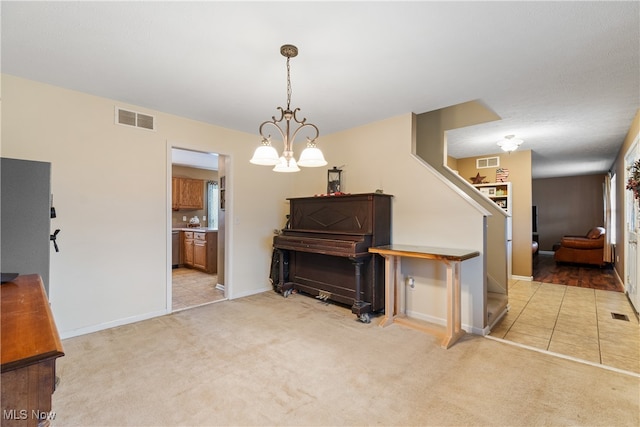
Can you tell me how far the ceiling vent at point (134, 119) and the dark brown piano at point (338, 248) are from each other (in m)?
2.08

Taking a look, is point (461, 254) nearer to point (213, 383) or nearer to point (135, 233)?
point (213, 383)

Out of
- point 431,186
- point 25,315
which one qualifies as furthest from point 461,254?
point 25,315

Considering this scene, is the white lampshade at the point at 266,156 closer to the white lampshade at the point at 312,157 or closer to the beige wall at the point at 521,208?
the white lampshade at the point at 312,157

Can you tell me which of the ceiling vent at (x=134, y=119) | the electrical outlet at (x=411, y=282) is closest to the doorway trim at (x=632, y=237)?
the electrical outlet at (x=411, y=282)

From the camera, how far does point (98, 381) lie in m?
2.13

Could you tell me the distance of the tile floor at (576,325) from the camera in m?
2.59

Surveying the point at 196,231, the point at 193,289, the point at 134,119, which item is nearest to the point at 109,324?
the point at 193,289

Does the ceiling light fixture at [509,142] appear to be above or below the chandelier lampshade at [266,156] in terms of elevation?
above

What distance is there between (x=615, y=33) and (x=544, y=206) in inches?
359

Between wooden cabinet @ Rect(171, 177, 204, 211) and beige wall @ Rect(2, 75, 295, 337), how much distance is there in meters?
3.43

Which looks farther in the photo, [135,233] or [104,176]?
[135,233]

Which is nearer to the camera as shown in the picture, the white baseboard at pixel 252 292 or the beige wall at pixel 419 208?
the beige wall at pixel 419 208

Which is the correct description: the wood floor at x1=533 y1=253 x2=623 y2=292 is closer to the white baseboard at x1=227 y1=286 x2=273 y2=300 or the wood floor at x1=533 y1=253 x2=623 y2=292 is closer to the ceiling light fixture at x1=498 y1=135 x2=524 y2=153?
the ceiling light fixture at x1=498 y1=135 x2=524 y2=153

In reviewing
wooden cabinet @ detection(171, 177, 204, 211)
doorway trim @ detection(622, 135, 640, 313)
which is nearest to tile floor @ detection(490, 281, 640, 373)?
doorway trim @ detection(622, 135, 640, 313)
